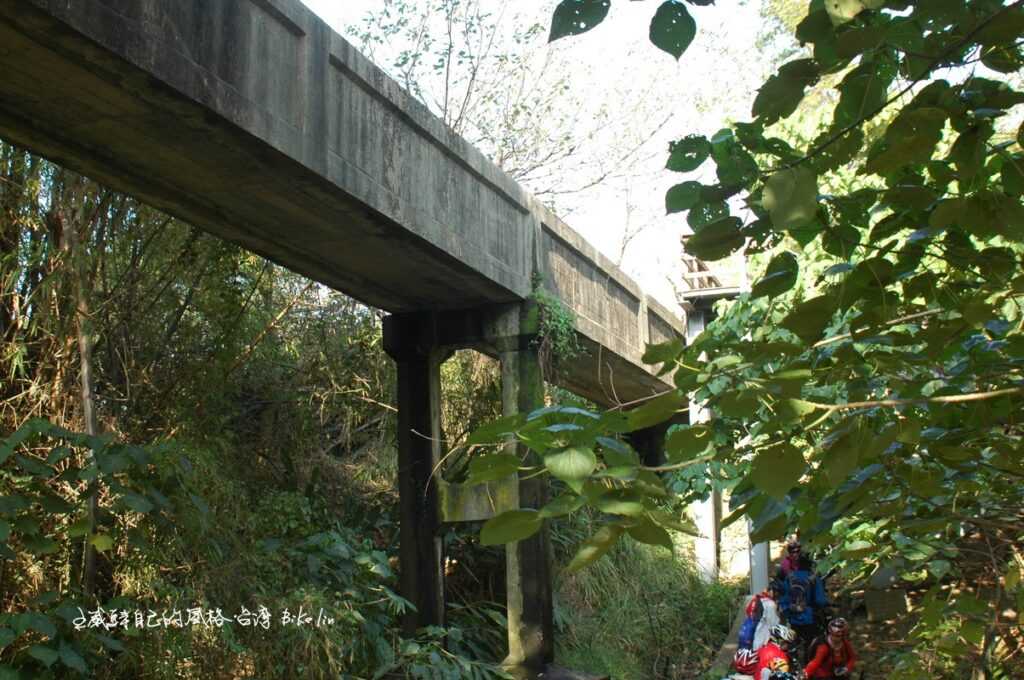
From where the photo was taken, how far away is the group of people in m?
9.10

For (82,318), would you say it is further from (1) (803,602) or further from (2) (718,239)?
(1) (803,602)

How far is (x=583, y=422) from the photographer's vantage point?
1884 millimetres

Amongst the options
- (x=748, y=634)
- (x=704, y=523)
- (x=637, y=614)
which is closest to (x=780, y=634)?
(x=748, y=634)

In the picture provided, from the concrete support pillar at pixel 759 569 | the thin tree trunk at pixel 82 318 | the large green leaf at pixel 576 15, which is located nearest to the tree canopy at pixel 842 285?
the large green leaf at pixel 576 15

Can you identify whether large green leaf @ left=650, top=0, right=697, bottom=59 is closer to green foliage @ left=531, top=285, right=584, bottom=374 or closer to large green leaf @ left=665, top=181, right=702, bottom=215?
large green leaf @ left=665, top=181, right=702, bottom=215

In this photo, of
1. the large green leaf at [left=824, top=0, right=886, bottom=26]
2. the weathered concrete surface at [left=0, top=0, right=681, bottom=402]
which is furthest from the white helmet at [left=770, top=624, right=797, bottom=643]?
the large green leaf at [left=824, top=0, right=886, bottom=26]

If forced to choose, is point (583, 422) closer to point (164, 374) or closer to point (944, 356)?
point (944, 356)

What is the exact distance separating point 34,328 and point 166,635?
2019mm

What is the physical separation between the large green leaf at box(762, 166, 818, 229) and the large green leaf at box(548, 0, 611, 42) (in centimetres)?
41

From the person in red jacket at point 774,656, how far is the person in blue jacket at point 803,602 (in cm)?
118

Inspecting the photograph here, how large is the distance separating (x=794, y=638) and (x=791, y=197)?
30.4 ft

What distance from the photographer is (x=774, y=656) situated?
9.04m

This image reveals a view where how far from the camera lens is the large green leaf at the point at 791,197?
1.71m

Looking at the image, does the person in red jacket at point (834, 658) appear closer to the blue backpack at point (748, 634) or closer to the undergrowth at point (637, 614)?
the blue backpack at point (748, 634)
